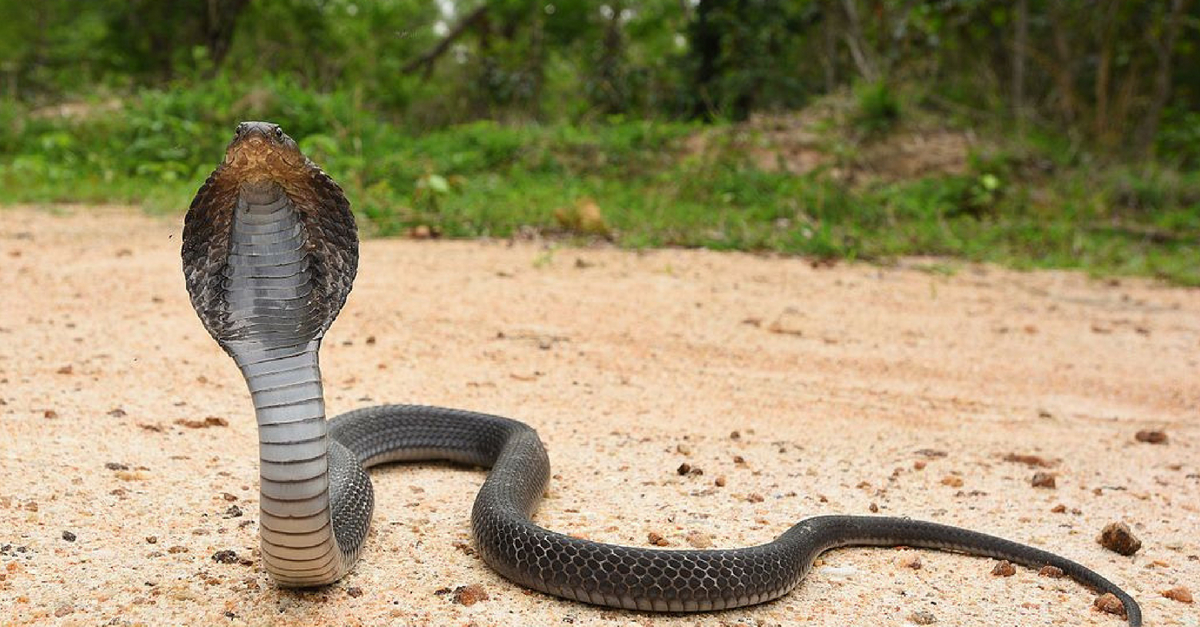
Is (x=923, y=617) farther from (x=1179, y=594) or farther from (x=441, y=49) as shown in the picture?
(x=441, y=49)

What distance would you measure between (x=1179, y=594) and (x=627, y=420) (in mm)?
2197

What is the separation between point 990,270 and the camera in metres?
8.26

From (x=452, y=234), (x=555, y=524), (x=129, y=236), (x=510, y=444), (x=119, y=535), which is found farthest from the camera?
(x=452, y=234)

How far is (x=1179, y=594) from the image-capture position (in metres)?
2.83

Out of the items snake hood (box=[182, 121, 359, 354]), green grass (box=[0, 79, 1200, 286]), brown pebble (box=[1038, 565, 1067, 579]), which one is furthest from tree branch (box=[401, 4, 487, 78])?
snake hood (box=[182, 121, 359, 354])

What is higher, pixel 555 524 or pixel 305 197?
pixel 305 197

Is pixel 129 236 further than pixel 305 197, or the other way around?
pixel 129 236

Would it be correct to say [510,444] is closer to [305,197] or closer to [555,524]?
[555,524]

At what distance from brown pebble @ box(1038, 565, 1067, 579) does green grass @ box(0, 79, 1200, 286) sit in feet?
17.2

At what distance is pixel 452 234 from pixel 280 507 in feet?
19.9

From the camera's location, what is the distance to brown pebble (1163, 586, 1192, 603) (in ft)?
9.24

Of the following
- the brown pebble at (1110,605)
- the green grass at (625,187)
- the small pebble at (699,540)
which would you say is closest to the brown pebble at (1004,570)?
the brown pebble at (1110,605)

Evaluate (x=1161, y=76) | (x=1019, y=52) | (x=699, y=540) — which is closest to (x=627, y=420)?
(x=699, y=540)

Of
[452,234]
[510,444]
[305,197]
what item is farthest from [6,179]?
[305,197]
